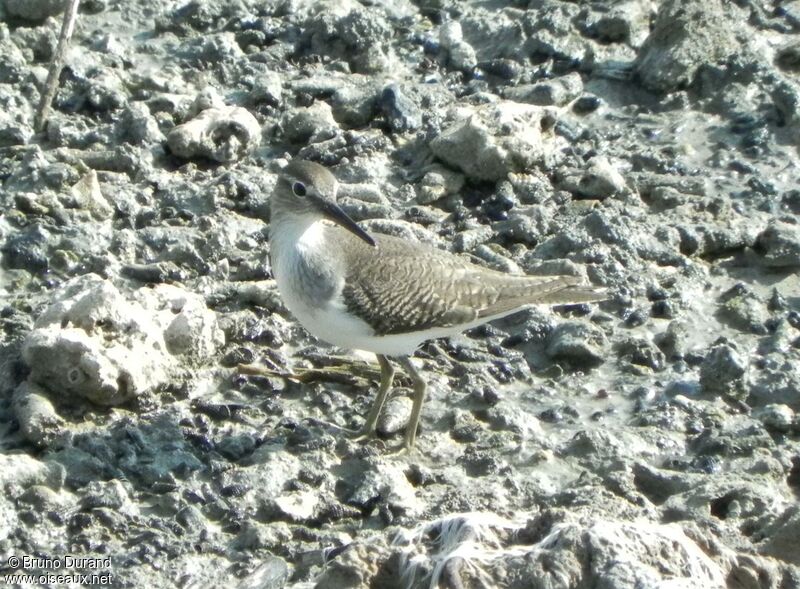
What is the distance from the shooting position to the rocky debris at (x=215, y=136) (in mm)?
10805

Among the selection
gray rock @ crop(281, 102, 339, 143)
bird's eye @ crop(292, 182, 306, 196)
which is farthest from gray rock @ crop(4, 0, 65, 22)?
bird's eye @ crop(292, 182, 306, 196)

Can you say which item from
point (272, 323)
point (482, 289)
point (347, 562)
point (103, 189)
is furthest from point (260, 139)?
point (347, 562)

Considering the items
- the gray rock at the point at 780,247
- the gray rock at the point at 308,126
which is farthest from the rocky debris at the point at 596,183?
the gray rock at the point at 308,126

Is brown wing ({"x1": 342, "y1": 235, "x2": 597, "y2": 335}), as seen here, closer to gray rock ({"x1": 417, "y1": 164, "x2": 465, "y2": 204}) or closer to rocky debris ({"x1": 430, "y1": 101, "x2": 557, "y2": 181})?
gray rock ({"x1": 417, "y1": 164, "x2": 465, "y2": 204})

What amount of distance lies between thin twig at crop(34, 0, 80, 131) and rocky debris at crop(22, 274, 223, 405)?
2464mm

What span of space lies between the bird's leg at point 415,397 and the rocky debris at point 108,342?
127 centimetres

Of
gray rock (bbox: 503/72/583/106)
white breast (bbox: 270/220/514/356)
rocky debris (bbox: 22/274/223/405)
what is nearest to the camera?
rocky debris (bbox: 22/274/223/405)

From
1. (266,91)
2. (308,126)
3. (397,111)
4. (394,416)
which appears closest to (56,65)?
(266,91)

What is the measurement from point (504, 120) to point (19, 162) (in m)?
3.69

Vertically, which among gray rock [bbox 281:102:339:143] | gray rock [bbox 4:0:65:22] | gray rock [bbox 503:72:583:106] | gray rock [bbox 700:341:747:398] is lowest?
gray rock [bbox 4:0:65:22]

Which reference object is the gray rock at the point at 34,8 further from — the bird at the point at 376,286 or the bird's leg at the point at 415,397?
the bird's leg at the point at 415,397

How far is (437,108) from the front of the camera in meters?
11.7

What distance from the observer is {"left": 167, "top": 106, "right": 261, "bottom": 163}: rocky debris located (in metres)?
10.8

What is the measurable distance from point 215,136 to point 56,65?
1339 millimetres
